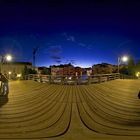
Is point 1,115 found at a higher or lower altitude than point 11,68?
lower

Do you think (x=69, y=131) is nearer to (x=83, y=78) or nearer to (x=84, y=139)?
(x=84, y=139)

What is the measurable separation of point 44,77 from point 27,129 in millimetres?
23235

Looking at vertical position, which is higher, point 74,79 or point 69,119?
point 74,79

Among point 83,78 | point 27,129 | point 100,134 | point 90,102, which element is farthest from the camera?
point 83,78

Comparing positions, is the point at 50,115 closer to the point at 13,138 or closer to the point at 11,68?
the point at 13,138

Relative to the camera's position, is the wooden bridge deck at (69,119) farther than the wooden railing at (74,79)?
No

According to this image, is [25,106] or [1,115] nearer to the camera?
[1,115]

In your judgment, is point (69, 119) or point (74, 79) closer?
point (69, 119)

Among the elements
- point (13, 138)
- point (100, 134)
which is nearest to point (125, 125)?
point (100, 134)

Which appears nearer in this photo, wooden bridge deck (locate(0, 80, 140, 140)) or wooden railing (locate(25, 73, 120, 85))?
wooden bridge deck (locate(0, 80, 140, 140))

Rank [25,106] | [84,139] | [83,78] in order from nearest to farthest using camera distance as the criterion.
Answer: [84,139] < [25,106] < [83,78]

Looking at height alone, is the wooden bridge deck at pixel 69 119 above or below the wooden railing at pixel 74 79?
below

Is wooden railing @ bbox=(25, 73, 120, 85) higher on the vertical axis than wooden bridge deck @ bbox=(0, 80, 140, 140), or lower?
higher

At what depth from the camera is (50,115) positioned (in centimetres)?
1270
